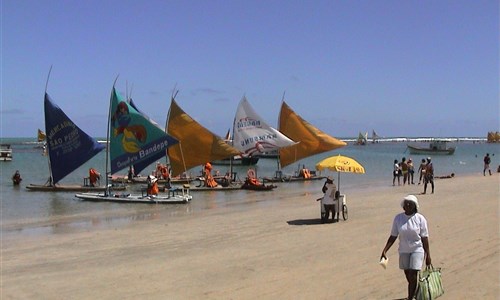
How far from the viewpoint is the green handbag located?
21.5 ft

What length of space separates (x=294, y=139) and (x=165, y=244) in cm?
2143

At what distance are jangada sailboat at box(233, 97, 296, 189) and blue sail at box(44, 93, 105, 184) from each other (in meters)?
7.56

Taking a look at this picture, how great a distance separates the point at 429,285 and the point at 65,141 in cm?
2280

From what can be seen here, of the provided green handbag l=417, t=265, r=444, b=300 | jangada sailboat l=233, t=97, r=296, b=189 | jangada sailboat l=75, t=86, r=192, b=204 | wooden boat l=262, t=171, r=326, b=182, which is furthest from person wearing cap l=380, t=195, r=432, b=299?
wooden boat l=262, t=171, r=326, b=182

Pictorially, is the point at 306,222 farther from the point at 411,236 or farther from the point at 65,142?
the point at 65,142

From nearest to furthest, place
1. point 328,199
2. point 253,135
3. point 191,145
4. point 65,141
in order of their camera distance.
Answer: point 328,199 < point 65,141 < point 191,145 < point 253,135

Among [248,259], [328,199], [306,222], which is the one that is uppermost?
[328,199]

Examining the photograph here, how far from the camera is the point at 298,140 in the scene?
33.0 meters

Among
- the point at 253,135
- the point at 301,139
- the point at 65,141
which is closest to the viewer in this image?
the point at 65,141

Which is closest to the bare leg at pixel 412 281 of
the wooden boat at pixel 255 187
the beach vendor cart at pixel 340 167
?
the beach vendor cart at pixel 340 167

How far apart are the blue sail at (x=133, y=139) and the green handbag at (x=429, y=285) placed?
1815 cm

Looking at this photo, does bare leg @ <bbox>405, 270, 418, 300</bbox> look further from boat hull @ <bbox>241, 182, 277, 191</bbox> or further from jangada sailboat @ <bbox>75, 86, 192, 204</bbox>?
boat hull @ <bbox>241, 182, 277, 191</bbox>

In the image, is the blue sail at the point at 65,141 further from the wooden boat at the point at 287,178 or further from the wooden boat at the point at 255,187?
the wooden boat at the point at 287,178

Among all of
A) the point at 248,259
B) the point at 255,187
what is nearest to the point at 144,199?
the point at 255,187
